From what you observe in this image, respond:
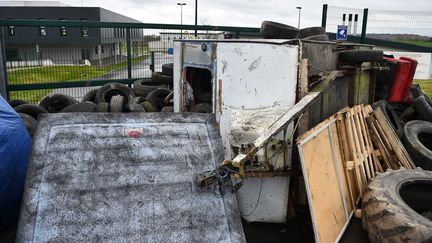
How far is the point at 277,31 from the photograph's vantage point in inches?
205

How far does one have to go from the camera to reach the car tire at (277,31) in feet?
17.0

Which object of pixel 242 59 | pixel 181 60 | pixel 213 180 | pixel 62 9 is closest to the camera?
pixel 213 180

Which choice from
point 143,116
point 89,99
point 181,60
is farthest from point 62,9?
point 143,116

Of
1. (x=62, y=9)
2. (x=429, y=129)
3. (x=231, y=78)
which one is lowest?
(x=429, y=129)

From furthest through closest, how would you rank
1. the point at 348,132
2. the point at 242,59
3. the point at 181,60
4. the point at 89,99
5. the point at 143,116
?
the point at 89,99 → the point at 181,60 → the point at 348,132 → the point at 242,59 → the point at 143,116

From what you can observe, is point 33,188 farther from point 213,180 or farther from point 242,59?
point 242,59

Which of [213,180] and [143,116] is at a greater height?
[143,116]

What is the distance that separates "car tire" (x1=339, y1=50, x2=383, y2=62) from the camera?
164 inches

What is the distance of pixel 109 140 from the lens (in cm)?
249

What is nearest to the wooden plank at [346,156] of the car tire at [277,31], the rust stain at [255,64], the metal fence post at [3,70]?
the rust stain at [255,64]

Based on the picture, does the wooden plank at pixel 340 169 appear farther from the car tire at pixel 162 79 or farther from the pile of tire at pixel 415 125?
the car tire at pixel 162 79

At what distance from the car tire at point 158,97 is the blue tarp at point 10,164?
9.37ft

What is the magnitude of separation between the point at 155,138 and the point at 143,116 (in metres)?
0.21

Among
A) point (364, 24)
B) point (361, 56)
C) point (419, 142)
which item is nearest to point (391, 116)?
point (419, 142)
